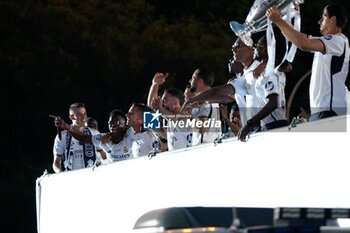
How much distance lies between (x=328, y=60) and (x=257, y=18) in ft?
5.50

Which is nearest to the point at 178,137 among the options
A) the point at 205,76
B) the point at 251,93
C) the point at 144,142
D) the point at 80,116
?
the point at 205,76

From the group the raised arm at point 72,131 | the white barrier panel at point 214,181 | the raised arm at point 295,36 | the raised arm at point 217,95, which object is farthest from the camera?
the raised arm at point 72,131

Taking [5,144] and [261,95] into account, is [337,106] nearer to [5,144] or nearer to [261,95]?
[261,95]

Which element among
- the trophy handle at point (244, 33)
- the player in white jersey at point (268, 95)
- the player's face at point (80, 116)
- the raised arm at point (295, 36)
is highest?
the player's face at point (80, 116)

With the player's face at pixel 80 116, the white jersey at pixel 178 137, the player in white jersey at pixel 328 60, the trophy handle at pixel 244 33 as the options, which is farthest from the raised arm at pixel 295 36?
the player's face at pixel 80 116

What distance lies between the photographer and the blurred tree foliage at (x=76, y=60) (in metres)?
31.8

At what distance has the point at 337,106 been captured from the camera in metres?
12.8

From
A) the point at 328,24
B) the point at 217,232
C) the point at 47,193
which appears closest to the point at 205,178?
the point at 328,24

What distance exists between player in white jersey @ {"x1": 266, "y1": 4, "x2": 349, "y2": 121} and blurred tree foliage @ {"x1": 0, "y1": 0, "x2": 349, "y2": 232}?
58.2ft

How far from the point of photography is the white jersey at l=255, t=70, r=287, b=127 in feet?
44.7

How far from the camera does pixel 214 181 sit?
13523 millimetres

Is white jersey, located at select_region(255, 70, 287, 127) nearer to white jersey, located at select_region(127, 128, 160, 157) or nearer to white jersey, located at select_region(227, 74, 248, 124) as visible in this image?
white jersey, located at select_region(227, 74, 248, 124)

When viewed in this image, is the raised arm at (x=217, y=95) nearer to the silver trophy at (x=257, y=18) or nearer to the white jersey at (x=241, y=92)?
the white jersey at (x=241, y=92)

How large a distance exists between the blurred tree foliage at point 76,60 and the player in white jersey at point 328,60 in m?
17.7
